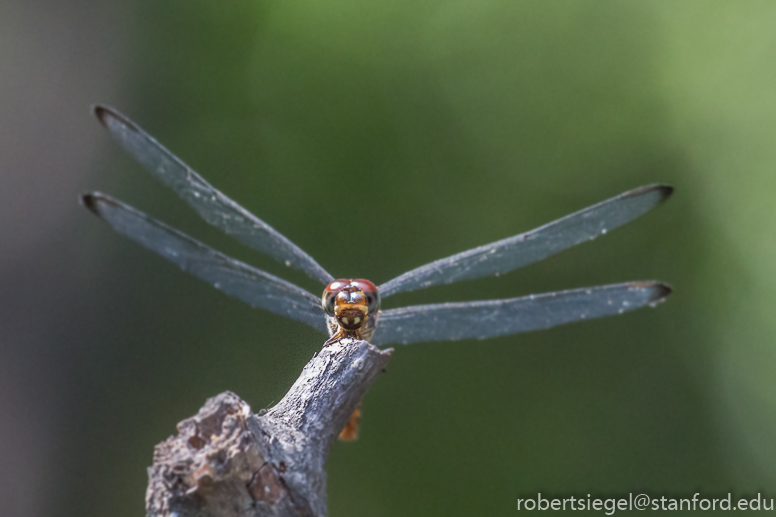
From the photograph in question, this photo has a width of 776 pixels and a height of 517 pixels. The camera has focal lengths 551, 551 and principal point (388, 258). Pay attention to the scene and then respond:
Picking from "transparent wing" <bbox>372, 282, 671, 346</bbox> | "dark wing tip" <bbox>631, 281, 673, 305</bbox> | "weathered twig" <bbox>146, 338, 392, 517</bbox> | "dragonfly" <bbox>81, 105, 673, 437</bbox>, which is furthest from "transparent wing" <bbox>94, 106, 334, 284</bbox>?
"dark wing tip" <bbox>631, 281, 673, 305</bbox>

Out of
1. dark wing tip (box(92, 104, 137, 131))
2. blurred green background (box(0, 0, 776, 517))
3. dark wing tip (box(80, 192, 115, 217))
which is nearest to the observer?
dark wing tip (box(80, 192, 115, 217))

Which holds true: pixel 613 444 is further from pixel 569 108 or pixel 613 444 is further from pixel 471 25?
pixel 471 25

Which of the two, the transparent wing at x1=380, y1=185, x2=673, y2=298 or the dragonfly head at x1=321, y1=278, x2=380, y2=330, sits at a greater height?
the transparent wing at x1=380, y1=185, x2=673, y2=298

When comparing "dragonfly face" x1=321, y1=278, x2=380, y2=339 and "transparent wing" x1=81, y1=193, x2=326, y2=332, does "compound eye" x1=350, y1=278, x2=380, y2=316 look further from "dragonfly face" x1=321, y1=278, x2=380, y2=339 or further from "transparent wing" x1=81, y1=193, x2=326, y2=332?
"transparent wing" x1=81, y1=193, x2=326, y2=332

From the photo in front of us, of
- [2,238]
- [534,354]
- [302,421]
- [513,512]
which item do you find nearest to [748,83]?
[534,354]

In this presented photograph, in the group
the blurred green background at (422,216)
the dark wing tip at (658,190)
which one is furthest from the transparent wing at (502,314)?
the blurred green background at (422,216)

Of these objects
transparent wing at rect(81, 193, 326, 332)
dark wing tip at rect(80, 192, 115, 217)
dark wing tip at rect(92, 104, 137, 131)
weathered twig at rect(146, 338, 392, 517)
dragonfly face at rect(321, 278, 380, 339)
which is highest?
dark wing tip at rect(92, 104, 137, 131)

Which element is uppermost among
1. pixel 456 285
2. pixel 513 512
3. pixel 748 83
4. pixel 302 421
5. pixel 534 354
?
pixel 748 83
